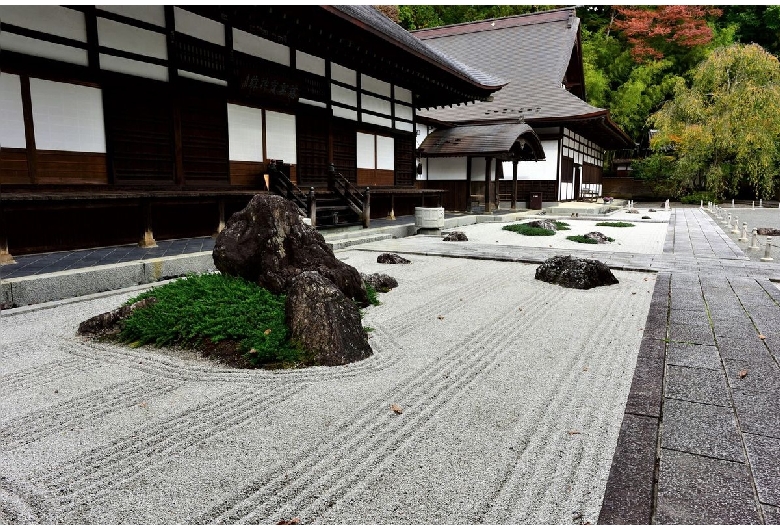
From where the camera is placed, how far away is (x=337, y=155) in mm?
13625

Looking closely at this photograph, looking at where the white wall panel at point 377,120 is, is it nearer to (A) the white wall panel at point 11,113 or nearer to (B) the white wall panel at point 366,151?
(B) the white wall panel at point 366,151

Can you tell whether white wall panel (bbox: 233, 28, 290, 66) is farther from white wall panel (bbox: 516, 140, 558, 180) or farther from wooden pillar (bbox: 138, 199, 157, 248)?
white wall panel (bbox: 516, 140, 558, 180)

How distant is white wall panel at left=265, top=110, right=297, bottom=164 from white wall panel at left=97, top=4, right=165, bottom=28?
295cm

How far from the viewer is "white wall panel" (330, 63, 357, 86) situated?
13.2 m

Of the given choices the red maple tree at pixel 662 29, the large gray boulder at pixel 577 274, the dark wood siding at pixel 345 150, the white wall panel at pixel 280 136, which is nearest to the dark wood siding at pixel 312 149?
the white wall panel at pixel 280 136

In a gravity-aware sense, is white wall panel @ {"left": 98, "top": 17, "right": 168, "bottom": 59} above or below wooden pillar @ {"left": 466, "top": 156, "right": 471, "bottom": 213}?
Result: above

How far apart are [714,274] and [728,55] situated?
1108 inches

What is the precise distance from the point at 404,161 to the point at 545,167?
10.9 meters

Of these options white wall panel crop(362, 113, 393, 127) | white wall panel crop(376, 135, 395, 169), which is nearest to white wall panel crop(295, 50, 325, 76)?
white wall panel crop(362, 113, 393, 127)

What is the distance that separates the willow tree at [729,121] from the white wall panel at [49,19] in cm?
3056

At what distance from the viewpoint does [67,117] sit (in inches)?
305

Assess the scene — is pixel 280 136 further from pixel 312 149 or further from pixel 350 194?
pixel 350 194

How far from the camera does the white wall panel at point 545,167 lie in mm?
24672

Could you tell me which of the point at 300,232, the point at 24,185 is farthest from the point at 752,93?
the point at 24,185
